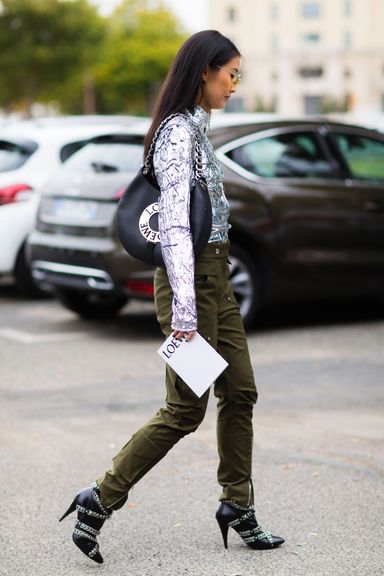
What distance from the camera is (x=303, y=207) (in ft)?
29.7

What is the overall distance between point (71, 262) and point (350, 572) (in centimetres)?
537

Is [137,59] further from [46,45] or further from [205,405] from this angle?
[205,405]

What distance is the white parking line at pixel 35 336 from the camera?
8961mm

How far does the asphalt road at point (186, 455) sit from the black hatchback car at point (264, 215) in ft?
1.47

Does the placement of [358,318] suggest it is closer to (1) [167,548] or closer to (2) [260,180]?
(2) [260,180]

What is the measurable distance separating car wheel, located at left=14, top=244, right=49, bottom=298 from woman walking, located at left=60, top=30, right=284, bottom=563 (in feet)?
22.8

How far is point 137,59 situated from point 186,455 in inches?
3606

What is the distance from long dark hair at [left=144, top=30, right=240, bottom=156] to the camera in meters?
3.97

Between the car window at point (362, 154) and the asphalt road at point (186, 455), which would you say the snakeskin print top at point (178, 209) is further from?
the car window at point (362, 154)

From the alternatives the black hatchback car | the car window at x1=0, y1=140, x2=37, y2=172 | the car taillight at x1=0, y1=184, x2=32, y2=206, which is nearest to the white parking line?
the black hatchback car

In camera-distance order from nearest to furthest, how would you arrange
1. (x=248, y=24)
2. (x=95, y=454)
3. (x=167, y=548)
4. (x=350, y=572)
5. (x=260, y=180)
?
(x=350, y=572), (x=167, y=548), (x=95, y=454), (x=260, y=180), (x=248, y=24)

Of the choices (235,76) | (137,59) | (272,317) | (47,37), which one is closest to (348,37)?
(137,59)

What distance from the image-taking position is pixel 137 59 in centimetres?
9506

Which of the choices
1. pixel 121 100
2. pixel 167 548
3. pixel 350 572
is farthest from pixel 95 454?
pixel 121 100
